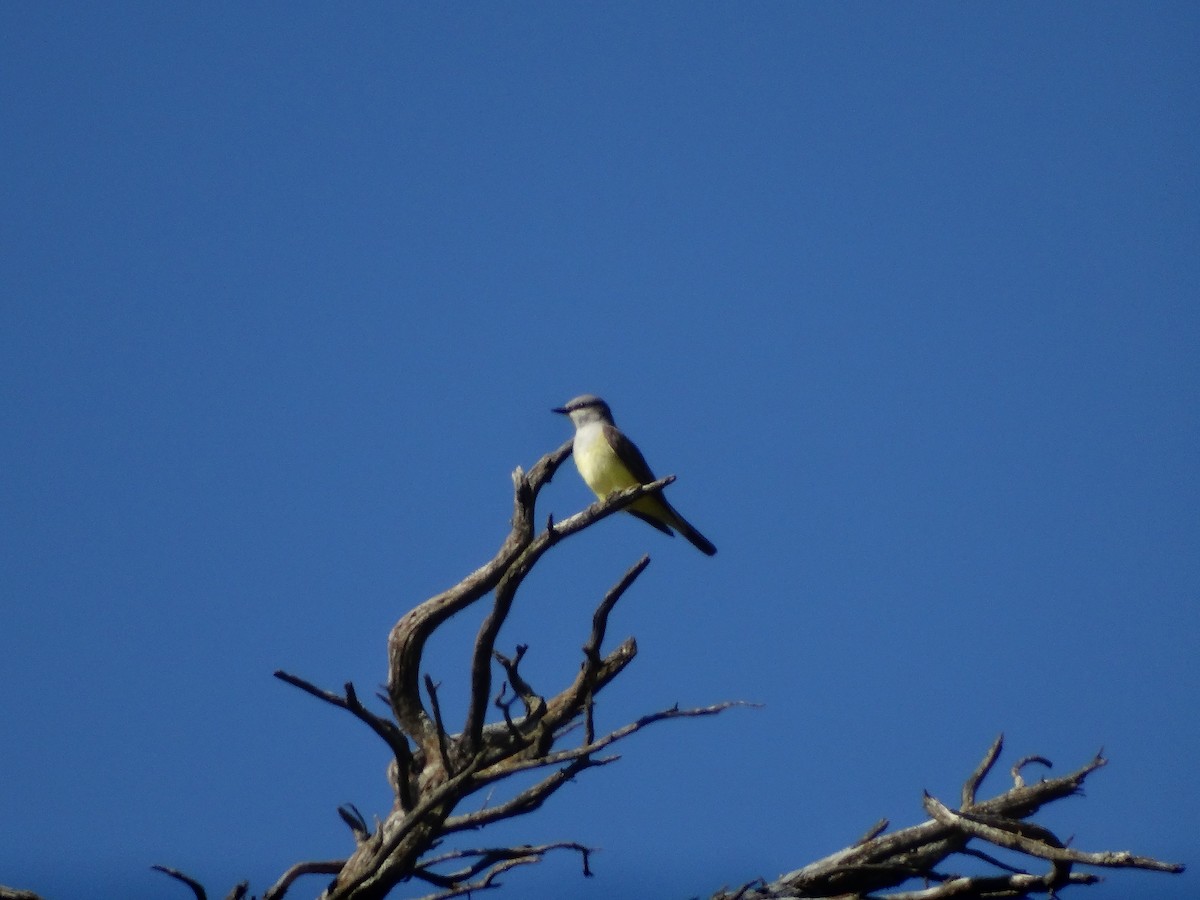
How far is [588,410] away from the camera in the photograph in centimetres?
971

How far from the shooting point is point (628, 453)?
9.29 meters

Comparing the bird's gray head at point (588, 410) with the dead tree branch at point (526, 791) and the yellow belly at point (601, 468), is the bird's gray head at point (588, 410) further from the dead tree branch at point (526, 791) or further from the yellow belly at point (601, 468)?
the dead tree branch at point (526, 791)

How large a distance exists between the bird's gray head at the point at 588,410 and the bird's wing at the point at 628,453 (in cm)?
27

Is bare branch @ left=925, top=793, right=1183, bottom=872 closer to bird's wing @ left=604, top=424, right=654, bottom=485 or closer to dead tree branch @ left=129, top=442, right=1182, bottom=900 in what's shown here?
dead tree branch @ left=129, top=442, right=1182, bottom=900

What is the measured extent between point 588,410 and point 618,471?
70cm

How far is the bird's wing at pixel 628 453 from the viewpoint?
30.3 ft

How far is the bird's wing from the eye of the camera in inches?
364

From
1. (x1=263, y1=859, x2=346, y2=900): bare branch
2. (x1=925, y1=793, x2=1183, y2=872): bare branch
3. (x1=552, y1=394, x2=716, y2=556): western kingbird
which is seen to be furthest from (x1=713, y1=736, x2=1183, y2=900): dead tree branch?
(x1=552, y1=394, x2=716, y2=556): western kingbird

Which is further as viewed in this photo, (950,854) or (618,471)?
(618,471)

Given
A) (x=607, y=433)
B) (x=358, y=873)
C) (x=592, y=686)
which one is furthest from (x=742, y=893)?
(x=607, y=433)

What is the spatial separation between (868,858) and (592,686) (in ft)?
5.15

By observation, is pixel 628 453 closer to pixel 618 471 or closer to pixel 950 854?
pixel 618 471

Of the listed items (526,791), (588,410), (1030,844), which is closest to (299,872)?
(526,791)

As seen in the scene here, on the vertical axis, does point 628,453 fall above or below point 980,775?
above
